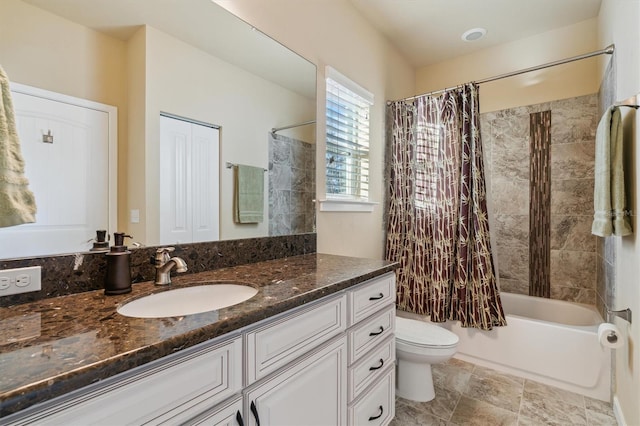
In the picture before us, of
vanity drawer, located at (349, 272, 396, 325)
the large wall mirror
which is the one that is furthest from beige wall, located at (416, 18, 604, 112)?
vanity drawer, located at (349, 272, 396, 325)

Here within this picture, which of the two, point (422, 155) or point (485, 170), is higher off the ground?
point (422, 155)

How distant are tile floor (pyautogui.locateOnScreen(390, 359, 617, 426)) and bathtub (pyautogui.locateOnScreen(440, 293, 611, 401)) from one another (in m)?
0.07

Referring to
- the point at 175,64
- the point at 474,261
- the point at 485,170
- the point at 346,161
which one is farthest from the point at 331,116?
the point at 474,261

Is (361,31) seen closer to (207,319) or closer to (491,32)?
(491,32)

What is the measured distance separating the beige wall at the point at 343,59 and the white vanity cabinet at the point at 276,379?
0.78 m

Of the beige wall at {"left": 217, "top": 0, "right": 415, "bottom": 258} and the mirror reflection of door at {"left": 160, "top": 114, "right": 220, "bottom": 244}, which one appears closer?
the mirror reflection of door at {"left": 160, "top": 114, "right": 220, "bottom": 244}

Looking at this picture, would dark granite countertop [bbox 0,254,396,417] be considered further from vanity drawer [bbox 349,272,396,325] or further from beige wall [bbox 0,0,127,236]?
beige wall [bbox 0,0,127,236]

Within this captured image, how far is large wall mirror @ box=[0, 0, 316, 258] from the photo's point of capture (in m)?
0.94

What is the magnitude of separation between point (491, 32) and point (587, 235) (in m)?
1.87

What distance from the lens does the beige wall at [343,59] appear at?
1.72 m

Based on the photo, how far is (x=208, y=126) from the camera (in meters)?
1.41

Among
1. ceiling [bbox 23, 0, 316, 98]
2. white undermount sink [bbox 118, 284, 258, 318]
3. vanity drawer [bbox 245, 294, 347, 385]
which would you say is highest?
ceiling [bbox 23, 0, 316, 98]

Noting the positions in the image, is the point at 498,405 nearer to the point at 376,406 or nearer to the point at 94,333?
the point at 376,406

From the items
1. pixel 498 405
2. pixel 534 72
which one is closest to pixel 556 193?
pixel 534 72
